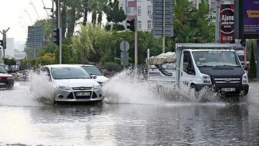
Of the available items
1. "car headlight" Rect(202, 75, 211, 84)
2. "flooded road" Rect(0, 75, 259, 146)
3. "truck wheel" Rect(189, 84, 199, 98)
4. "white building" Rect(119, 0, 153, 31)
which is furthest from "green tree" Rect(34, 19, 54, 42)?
"flooded road" Rect(0, 75, 259, 146)

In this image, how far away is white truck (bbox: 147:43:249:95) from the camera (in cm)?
2370

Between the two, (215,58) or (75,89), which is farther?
(215,58)

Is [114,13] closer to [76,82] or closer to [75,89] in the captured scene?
[76,82]

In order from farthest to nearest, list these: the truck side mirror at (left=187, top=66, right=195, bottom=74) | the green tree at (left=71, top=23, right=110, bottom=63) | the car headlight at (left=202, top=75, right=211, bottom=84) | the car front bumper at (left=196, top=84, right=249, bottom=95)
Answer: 1. the green tree at (left=71, top=23, right=110, bottom=63)
2. the truck side mirror at (left=187, top=66, right=195, bottom=74)
3. the car front bumper at (left=196, top=84, right=249, bottom=95)
4. the car headlight at (left=202, top=75, right=211, bottom=84)

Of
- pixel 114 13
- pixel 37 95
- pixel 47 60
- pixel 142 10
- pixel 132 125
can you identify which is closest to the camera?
pixel 132 125

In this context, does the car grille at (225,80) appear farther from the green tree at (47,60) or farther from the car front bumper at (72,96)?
the green tree at (47,60)

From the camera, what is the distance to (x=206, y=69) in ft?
78.3

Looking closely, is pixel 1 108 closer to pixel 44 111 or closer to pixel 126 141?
pixel 44 111

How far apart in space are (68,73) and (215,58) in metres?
5.33

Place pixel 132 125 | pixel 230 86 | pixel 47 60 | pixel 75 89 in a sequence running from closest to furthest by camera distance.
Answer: pixel 132 125, pixel 75 89, pixel 230 86, pixel 47 60

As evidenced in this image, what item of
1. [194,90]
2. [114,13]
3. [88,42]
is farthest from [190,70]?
[114,13]

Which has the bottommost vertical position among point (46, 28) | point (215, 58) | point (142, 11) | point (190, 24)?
point (215, 58)

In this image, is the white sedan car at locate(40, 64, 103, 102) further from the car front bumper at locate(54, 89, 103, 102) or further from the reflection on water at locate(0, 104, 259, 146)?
the reflection on water at locate(0, 104, 259, 146)

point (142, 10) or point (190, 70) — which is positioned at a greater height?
point (142, 10)
